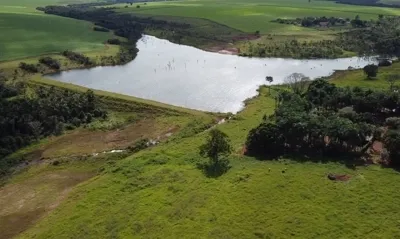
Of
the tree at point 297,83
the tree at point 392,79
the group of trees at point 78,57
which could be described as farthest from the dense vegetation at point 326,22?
the group of trees at point 78,57

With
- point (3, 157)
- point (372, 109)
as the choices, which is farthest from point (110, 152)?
point (372, 109)

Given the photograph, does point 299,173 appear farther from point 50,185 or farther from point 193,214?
point 50,185

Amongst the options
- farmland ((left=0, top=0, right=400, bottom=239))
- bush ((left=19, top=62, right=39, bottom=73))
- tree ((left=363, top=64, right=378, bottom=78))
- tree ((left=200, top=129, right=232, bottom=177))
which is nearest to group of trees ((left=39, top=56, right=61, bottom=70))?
bush ((left=19, top=62, right=39, bottom=73))

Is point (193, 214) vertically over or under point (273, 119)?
under

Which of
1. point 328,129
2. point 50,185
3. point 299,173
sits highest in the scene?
point 328,129

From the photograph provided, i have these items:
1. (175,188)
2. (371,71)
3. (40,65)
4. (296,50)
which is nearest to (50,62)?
(40,65)

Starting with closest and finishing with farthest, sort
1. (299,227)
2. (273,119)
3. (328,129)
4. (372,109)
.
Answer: (299,227)
(328,129)
(273,119)
(372,109)
